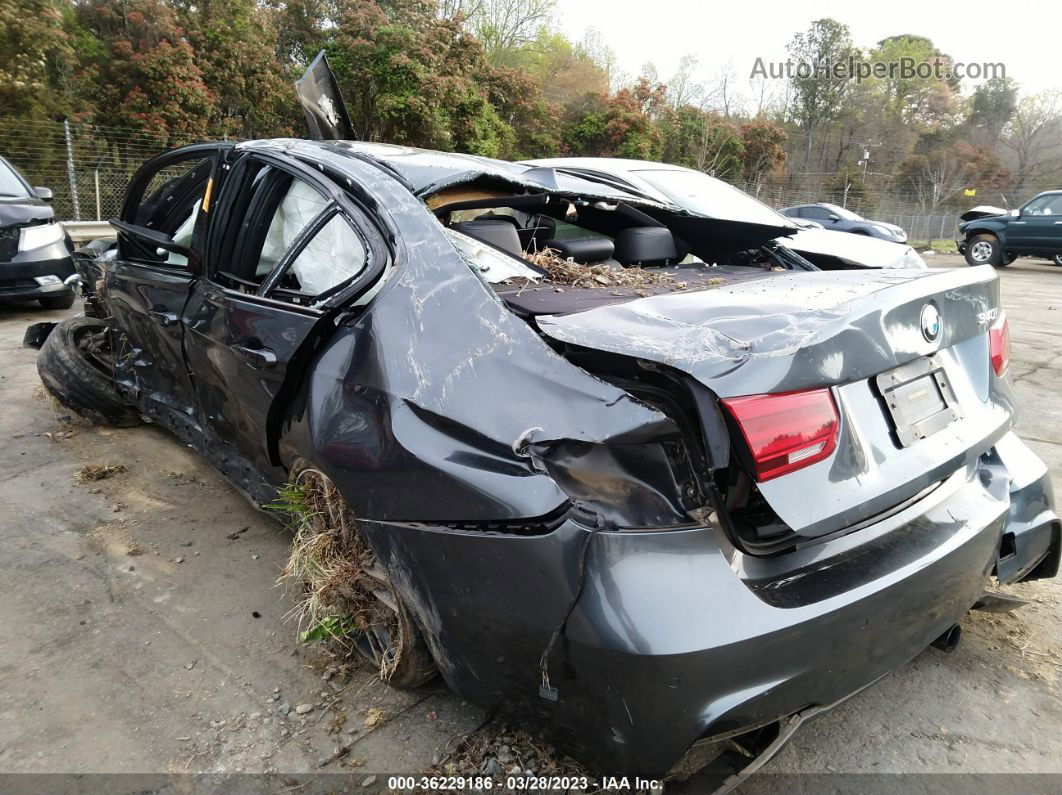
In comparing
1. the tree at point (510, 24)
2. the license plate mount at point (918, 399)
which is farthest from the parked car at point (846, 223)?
the tree at point (510, 24)

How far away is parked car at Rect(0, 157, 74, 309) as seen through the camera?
6.99m

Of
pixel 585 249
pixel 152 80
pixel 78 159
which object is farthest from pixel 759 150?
pixel 585 249

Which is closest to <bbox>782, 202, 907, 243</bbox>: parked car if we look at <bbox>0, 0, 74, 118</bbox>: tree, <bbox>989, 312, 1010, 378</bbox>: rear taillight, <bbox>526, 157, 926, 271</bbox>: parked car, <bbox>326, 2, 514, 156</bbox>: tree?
<bbox>326, 2, 514, 156</bbox>: tree

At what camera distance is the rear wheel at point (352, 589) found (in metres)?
2.03

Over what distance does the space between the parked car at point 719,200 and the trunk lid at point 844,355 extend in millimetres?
2297

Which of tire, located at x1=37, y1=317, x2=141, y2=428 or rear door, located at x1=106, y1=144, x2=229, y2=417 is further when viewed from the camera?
tire, located at x1=37, y1=317, x2=141, y2=428

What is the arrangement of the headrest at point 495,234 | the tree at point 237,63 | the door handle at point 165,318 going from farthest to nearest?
the tree at point 237,63, the door handle at point 165,318, the headrest at point 495,234

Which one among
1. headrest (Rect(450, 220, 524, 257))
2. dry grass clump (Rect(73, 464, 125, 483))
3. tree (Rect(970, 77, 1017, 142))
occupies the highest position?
tree (Rect(970, 77, 1017, 142))

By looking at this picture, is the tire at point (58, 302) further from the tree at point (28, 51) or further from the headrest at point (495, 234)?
the tree at point (28, 51)

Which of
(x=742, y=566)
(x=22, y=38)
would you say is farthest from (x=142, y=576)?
(x=22, y=38)

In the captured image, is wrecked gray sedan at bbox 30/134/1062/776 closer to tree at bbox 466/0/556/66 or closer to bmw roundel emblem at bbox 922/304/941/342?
bmw roundel emblem at bbox 922/304/941/342

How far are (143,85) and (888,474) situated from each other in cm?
1757

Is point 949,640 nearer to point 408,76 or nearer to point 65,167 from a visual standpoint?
point 65,167

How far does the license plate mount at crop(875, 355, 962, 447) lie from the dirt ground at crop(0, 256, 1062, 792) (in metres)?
0.91
